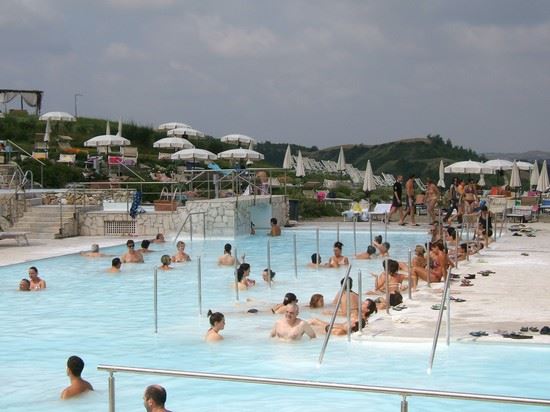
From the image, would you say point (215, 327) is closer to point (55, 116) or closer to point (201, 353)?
point (201, 353)

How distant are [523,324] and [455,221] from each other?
1644cm

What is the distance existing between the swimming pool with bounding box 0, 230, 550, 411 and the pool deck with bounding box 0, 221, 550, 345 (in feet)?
1.44

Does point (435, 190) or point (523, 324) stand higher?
point (435, 190)

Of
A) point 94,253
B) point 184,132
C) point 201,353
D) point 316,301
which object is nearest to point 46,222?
point 94,253

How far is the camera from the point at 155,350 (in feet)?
33.3

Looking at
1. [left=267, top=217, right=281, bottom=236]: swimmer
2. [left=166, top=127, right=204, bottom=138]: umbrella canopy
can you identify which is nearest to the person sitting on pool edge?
[left=267, top=217, right=281, bottom=236]: swimmer

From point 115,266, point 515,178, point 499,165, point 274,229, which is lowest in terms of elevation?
point 115,266

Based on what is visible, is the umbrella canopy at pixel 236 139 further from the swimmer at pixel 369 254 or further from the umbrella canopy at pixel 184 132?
the swimmer at pixel 369 254

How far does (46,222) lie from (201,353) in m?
16.0

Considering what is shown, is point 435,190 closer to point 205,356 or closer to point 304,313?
point 304,313

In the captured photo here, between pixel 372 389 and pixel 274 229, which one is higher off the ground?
pixel 274 229

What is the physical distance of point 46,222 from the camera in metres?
24.7

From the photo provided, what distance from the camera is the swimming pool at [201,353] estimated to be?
689cm

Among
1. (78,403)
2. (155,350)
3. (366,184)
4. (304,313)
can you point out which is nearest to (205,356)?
(155,350)
